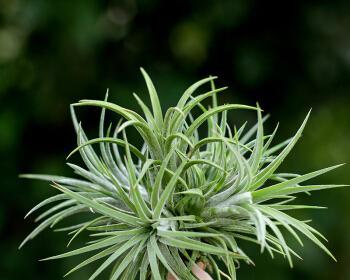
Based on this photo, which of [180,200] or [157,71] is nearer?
[180,200]

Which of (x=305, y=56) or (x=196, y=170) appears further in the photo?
(x=305, y=56)

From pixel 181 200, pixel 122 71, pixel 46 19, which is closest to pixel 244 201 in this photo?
pixel 181 200

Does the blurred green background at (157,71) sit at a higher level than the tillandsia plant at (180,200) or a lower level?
higher

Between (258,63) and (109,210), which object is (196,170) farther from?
(258,63)

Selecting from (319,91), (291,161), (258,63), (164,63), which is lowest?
(291,161)

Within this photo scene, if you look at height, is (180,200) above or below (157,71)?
below

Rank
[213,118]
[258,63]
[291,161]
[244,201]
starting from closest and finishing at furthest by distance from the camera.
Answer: [244,201] → [213,118] → [258,63] → [291,161]

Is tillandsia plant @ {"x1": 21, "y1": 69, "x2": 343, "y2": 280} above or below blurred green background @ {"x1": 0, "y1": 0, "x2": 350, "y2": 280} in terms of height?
below

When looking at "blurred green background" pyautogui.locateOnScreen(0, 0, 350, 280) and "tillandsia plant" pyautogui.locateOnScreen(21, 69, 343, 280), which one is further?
"blurred green background" pyautogui.locateOnScreen(0, 0, 350, 280)
